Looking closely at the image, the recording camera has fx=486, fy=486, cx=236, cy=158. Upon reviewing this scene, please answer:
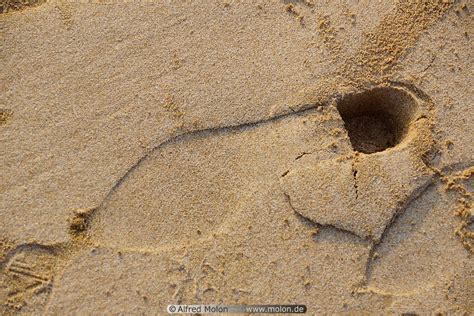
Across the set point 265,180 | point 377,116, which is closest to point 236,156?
point 265,180

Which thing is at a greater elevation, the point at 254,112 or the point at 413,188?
the point at 254,112

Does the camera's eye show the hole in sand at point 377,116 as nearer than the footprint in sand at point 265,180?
No

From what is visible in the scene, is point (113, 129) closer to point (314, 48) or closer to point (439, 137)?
point (314, 48)

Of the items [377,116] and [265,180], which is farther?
[377,116]

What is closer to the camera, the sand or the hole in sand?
the sand

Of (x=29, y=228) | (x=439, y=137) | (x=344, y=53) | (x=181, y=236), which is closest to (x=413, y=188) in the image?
(x=439, y=137)

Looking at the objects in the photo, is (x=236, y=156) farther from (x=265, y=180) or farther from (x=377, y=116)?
(x=377, y=116)

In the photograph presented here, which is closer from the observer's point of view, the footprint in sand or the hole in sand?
the footprint in sand
